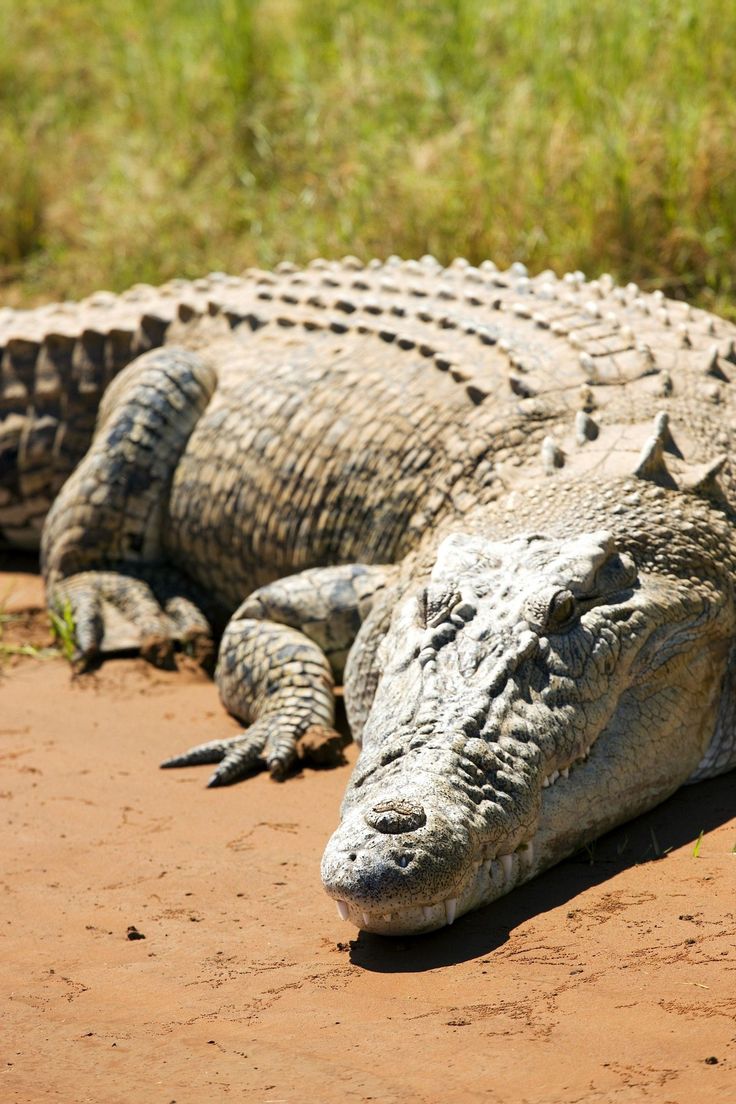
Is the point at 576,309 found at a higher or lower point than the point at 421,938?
higher

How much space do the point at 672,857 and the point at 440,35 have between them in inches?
230

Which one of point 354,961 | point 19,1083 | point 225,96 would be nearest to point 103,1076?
point 19,1083

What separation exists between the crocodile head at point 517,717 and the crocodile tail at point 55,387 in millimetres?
2756

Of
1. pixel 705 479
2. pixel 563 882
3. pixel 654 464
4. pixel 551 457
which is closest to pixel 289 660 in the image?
pixel 551 457

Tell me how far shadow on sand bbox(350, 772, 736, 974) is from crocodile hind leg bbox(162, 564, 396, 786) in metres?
1.13

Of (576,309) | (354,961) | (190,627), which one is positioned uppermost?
(576,309)

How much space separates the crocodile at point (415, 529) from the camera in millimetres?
3059

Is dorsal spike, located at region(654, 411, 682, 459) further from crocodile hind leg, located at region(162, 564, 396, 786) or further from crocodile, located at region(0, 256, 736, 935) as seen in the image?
crocodile hind leg, located at region(162, 564, 396, 786)

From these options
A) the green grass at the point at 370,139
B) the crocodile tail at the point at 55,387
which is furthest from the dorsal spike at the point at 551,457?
the crocodile tail at the point at 55,387

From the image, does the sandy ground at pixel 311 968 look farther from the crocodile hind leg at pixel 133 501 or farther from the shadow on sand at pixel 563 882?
the crocodile hind leg at pixel 133 501

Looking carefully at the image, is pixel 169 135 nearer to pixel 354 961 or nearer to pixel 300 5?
pixel 300 5

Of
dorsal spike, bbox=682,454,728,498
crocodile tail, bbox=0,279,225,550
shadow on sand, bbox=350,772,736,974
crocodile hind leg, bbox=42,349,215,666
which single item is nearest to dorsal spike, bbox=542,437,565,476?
dorsal spike, bbox=682,454,728,498

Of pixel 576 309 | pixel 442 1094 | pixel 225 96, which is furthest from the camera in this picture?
pixel 225 96

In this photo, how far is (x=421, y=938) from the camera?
9.60ft
